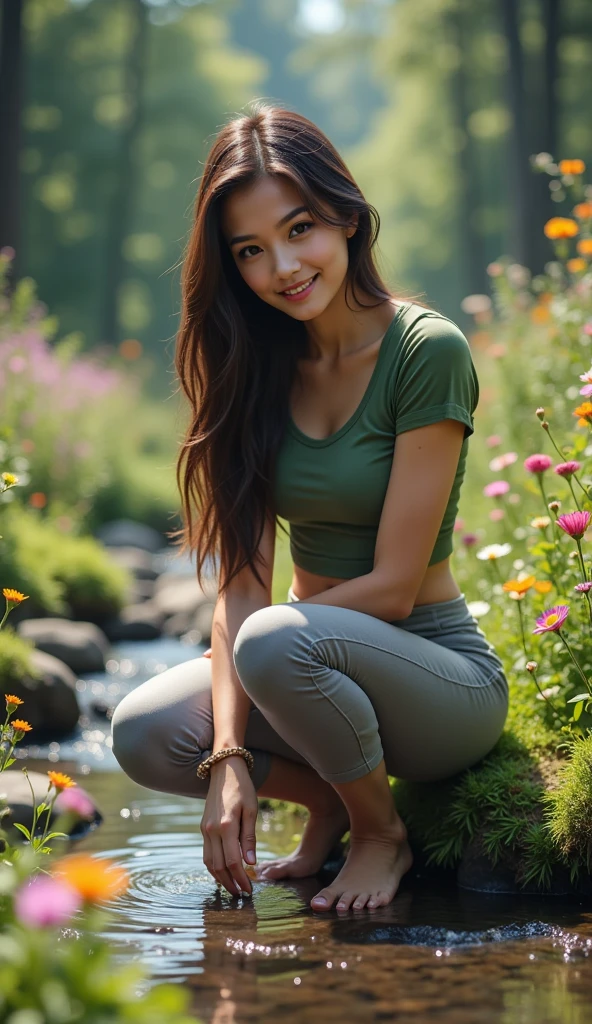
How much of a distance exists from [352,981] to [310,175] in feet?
5.30

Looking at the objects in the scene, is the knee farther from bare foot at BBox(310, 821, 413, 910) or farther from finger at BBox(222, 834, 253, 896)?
bare foot at BBox(310, 821, 413, 910)

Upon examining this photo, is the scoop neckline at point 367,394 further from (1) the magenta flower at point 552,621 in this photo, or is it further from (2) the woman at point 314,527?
(1) the magenta flower at point 552,621

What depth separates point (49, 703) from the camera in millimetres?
4359

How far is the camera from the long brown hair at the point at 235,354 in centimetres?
255

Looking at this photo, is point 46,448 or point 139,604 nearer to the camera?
point 139,604

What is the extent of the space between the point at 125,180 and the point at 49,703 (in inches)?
669

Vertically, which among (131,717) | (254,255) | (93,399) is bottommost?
(131,717)

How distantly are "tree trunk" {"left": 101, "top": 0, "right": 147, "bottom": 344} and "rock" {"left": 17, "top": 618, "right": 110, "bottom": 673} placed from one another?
46.6 feet

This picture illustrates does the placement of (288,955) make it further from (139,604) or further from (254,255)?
(139,604)

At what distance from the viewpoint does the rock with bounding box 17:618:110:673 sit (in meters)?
5.19

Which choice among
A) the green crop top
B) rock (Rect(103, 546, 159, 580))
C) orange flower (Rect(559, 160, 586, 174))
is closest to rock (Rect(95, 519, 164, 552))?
rock (Rect(103, 546, 159, 580))

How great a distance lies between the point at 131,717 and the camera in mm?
2596

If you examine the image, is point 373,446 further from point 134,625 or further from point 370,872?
point 134,625

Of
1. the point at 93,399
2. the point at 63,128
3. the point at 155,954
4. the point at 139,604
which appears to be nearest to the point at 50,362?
the point at 93,399
